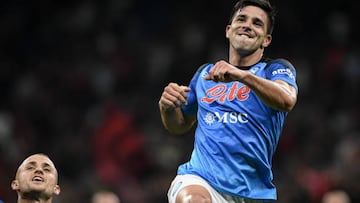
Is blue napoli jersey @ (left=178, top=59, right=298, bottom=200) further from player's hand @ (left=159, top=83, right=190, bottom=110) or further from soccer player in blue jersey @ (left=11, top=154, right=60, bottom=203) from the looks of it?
soccer player in blue jersey @ (left=11, top=154, right=60, bottom=203)

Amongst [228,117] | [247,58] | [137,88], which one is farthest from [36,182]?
[137,88]

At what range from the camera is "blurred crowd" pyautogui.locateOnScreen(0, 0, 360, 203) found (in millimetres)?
11539

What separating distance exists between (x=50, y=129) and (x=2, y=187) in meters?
1.65

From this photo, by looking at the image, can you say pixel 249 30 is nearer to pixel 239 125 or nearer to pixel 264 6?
pixel 264 6

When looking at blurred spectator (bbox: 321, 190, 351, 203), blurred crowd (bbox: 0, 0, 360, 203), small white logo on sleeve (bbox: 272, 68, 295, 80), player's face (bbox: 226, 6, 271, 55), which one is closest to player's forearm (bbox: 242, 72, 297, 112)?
small white logo on sleeve (bbox: 272, 68, 295, 80)

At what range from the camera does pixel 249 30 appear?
6047mm

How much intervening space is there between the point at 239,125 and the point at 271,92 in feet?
1.49

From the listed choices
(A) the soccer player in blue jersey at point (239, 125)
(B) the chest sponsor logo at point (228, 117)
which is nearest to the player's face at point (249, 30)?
(A) the soccer player in blue jersey at point (239, 125)

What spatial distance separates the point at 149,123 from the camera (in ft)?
41.5

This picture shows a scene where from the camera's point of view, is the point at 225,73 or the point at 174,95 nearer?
the point at 225,73

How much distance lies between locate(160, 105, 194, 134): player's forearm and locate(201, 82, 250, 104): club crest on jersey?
30cm

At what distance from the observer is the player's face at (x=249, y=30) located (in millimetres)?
6043

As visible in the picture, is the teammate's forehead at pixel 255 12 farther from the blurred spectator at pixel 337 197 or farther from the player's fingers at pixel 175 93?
the blurred spectator at pixel 337 197

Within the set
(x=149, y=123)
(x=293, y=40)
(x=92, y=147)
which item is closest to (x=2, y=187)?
(x=92, y=147)
